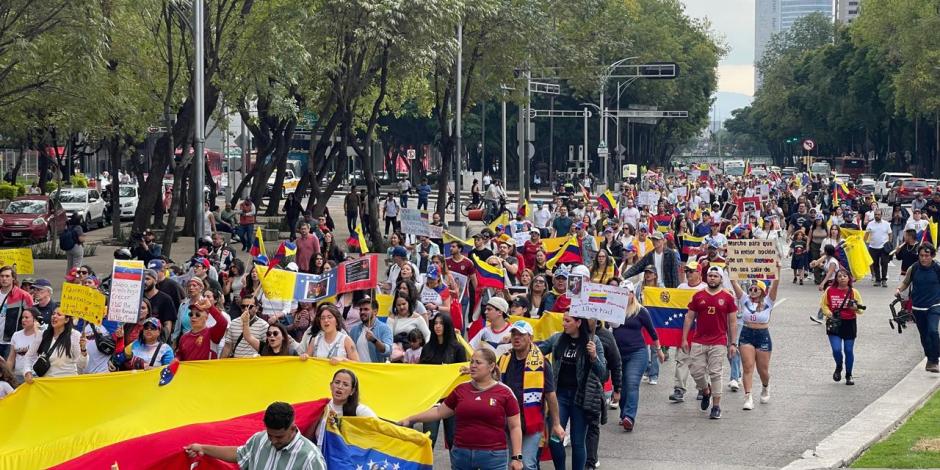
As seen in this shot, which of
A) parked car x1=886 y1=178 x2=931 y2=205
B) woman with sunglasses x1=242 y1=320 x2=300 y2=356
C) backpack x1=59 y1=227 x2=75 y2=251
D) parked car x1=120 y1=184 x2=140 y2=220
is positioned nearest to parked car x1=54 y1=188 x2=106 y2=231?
parked car x1=120 y1=184 x2=140 y2=220

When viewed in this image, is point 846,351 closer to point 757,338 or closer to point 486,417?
point 757,338

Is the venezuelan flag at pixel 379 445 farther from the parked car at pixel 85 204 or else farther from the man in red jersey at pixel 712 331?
the parked car at pixel 85 204

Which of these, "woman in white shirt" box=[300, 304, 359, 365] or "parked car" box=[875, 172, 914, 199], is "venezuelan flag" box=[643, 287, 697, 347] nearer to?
"woman in white shirt" box=[300, 304, 359, 365]

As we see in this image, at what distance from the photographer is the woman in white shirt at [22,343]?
11.9m

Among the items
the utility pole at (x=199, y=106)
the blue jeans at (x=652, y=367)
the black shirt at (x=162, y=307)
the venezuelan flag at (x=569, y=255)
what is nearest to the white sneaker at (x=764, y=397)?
the blue jeans at (x=652, y=367)

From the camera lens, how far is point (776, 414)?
1401 centimetres

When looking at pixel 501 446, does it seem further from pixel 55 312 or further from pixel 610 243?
pixel 610 243

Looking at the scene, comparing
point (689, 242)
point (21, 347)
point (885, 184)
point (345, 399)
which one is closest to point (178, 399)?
point (345, 399)

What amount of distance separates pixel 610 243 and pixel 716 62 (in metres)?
91.5

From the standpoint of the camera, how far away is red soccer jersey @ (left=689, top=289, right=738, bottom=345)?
44.7ft

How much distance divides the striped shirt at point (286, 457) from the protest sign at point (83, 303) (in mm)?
5478

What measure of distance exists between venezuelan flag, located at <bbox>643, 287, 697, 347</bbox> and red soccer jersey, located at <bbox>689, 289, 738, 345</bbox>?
5.89 ft

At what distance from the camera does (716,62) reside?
372ft

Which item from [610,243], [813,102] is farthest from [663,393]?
[813,102]
